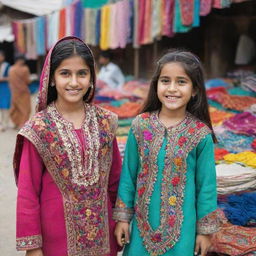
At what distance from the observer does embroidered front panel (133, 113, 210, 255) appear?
1.99 metres

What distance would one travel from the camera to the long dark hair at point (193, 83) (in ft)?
6.66

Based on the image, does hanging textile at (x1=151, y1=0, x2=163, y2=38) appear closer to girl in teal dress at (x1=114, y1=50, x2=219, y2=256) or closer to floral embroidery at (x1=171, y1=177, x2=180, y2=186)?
girl in teal dress at (x1=114, y1=50, x2=219, y2=256)

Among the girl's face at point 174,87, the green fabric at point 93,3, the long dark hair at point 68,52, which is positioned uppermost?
the green fabric at point 93,3

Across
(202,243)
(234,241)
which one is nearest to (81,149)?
(202,243)

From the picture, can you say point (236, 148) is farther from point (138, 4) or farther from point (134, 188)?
point (138, 4)

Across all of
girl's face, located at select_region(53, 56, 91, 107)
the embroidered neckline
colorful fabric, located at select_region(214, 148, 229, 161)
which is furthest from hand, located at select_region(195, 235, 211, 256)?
colorful fabric, located at select_region(214, 148, 229, 161)

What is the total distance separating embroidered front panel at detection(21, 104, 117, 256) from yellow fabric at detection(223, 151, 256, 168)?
1.75 meters

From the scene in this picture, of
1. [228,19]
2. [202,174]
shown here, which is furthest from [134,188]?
[228,19]

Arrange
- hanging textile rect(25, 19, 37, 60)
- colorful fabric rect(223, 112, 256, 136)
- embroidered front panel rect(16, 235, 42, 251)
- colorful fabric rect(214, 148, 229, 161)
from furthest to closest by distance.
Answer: hanging textile rect(25, 19, 37, 60) → colorful fabric rect(223, 112, 256, 136) → colorful fabric rect(214, 148, 229, 161) → embroidered front panel rect(16, 235, 42, 251)

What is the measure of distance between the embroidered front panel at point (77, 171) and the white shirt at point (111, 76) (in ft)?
23.3

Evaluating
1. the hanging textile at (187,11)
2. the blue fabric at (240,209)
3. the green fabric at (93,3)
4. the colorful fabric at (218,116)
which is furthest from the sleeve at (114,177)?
the green fabric at (93,3)

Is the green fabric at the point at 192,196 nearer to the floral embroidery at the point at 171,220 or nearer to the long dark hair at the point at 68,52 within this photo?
the floral embroidery at the point at 171,220

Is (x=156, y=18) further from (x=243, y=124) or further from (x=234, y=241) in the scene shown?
(x=234, y=241)

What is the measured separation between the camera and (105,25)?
9562 mm
